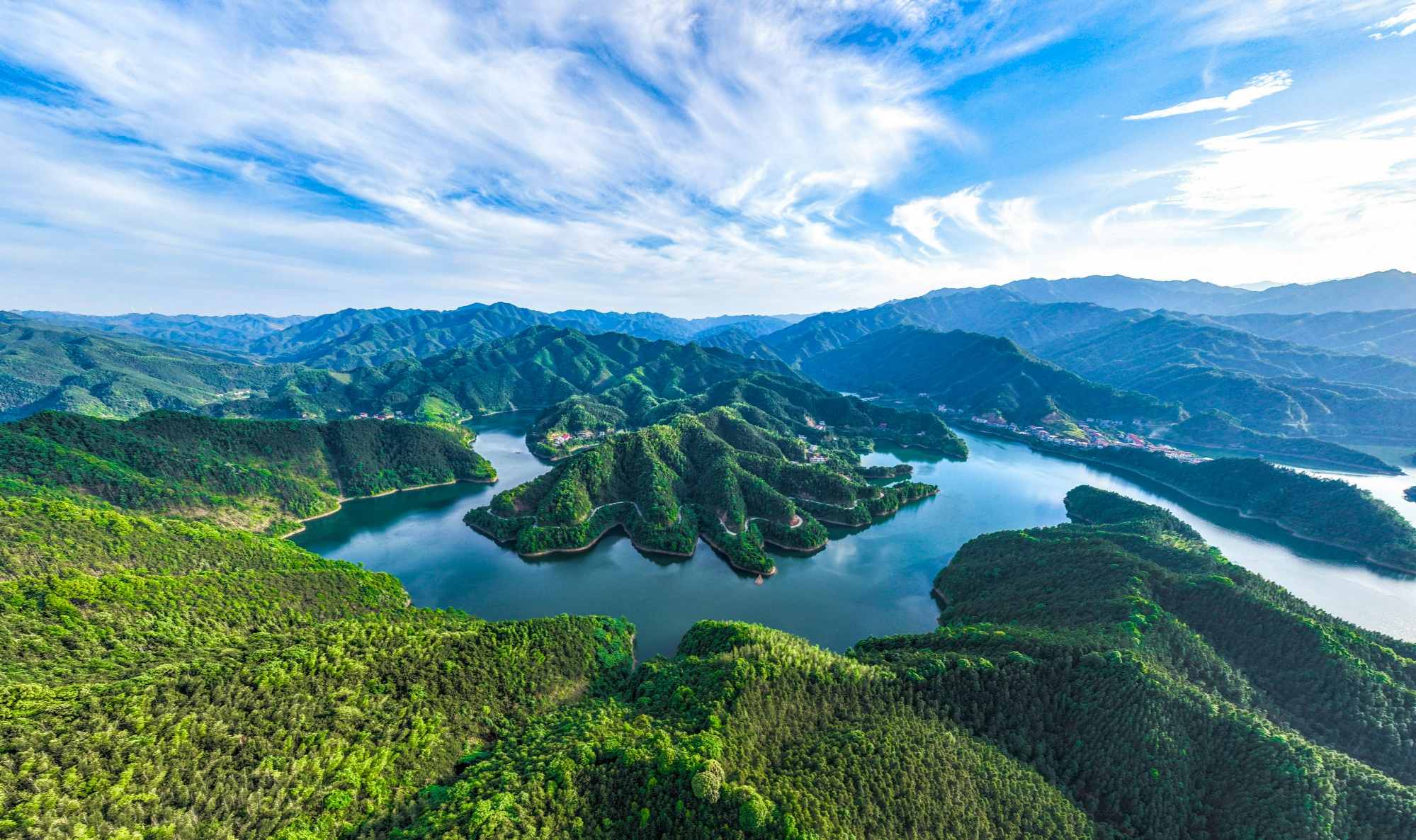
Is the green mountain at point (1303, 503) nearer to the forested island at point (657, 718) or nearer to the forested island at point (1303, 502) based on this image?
the forested island at point (1303, 502)

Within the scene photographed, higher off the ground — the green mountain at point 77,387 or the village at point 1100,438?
the green mountain at point 77,387

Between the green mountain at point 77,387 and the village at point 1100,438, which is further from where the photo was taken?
the green mountain at point 77,387

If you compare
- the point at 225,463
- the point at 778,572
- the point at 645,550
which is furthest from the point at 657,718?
the point at 225,463

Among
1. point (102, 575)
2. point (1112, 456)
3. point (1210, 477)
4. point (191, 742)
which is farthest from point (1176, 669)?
point (1112, 456)

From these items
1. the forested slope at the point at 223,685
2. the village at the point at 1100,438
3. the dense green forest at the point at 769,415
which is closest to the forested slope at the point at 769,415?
the dense green forest at the point at 769,415

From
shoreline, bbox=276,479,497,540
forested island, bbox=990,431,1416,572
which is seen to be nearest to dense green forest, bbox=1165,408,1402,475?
forested island, bbox=990,431,1416,572

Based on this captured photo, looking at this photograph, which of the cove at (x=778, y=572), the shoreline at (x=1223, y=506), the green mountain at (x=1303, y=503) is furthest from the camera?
the shoreline at (x=1223, y=506)
